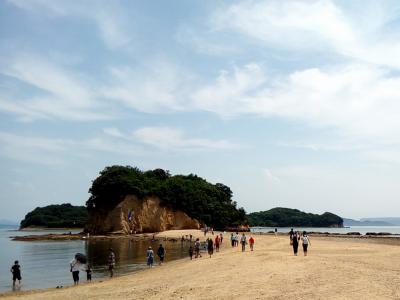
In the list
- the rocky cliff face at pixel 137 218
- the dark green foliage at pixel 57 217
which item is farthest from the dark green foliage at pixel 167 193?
the dark green foliage at pixel 57 217

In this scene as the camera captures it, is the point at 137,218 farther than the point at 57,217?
No

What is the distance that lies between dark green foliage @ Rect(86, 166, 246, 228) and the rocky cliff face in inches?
57.0

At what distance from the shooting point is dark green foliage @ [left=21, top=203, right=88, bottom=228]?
16995 cm

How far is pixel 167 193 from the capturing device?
99.2 m

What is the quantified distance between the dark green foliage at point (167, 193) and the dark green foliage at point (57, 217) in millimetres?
71831

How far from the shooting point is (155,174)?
111938mm

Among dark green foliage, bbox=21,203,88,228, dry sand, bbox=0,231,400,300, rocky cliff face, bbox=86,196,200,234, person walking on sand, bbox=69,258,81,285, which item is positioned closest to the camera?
dry sand, bbox=0,231,400,300

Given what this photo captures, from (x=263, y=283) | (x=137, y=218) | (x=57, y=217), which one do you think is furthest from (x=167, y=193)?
(x=57, y=217)

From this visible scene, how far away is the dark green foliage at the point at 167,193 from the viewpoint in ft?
311

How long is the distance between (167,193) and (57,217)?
9719cm

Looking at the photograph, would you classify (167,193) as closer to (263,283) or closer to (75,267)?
(75,267)

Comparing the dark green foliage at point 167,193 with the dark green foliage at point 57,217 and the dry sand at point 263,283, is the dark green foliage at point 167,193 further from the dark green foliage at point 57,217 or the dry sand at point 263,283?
the dark green foliage at point 57,217

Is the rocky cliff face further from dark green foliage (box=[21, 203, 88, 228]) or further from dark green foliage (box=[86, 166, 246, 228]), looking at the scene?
dark green foliage (box=[21, 203, 88, 228])

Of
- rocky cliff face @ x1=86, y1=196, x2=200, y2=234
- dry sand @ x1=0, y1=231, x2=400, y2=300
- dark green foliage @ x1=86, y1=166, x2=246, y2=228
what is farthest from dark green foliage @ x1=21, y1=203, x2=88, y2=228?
dry sand @ x1=0, y1=231, x2=400, y2=300
